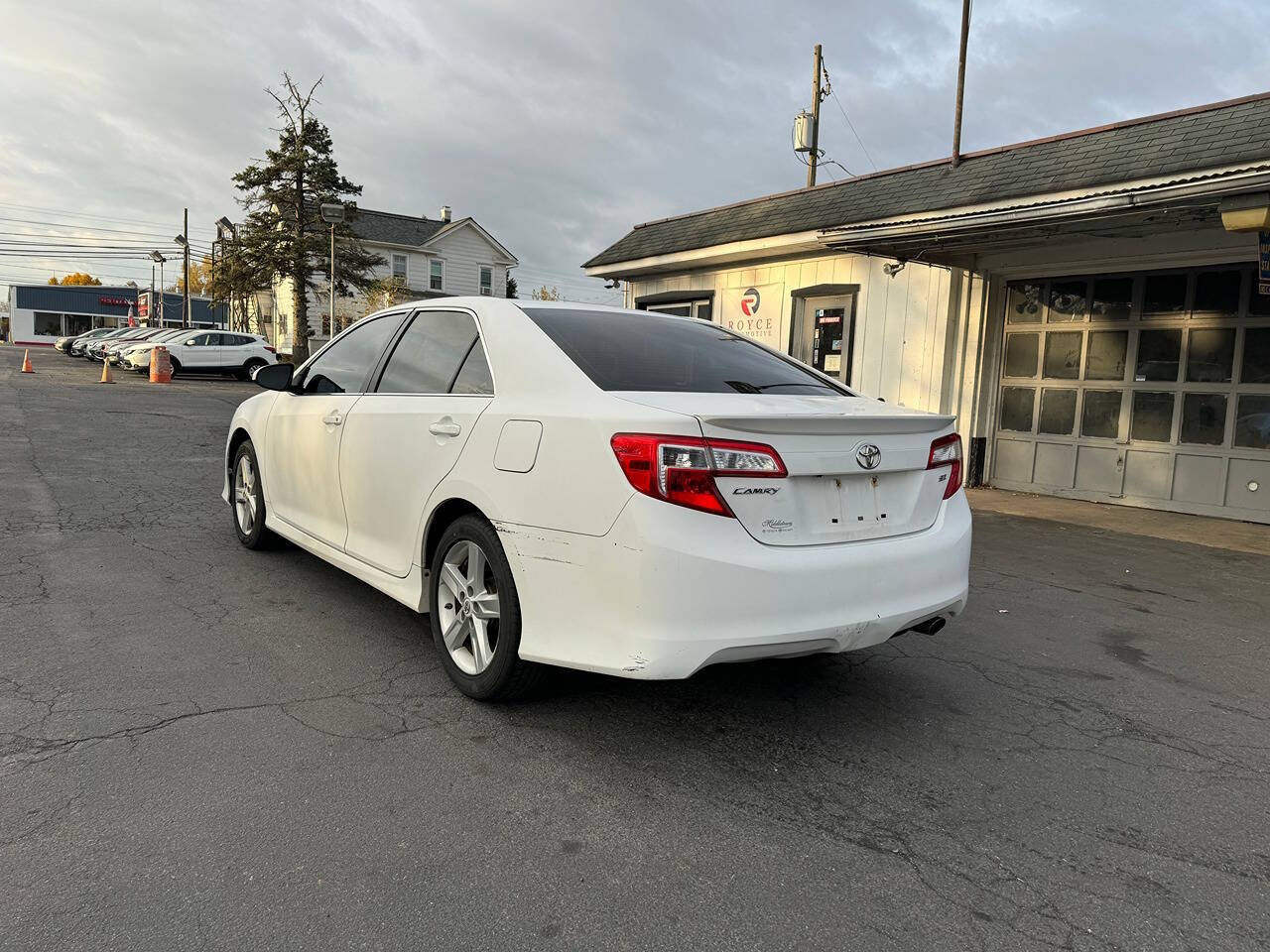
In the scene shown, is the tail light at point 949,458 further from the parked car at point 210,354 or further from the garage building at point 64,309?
the garage building at point 64,309

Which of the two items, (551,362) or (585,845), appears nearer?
(585,845)

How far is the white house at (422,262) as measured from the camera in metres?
41.0

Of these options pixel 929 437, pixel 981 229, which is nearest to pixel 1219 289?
pixel 981 229

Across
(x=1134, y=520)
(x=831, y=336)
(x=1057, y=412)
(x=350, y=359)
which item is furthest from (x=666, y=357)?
(x=831, y=336)

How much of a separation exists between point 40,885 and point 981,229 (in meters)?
8.53

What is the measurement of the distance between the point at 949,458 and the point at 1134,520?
651cm

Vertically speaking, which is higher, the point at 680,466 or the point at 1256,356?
the point at 1256,356

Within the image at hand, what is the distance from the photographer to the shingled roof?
133 feet

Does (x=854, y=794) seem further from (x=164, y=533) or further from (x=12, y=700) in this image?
(x=164, y=533)

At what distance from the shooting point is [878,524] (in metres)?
3.08

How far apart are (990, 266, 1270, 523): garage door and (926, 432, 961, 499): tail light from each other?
708 cm

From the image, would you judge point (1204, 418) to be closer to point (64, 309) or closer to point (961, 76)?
point (961, 76)

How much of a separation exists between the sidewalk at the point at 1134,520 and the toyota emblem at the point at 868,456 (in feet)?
19.7

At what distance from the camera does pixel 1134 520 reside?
8695 millimetres
